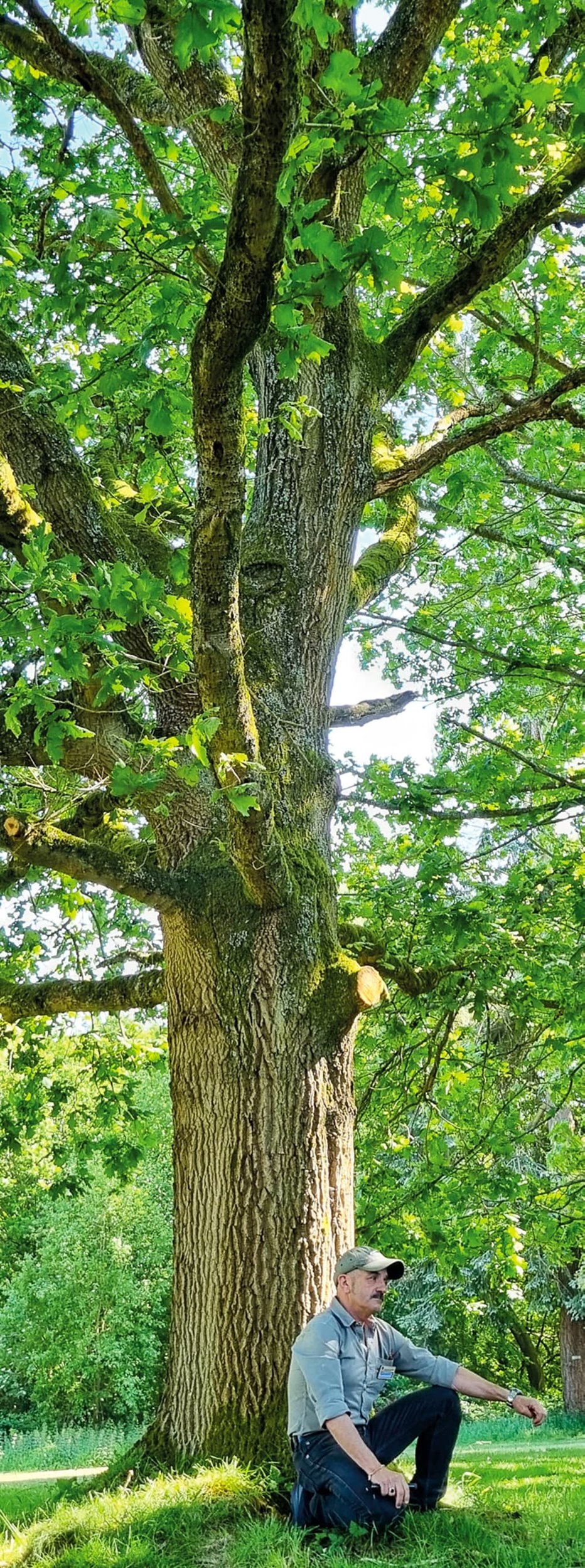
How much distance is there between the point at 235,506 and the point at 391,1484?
350 centimetres

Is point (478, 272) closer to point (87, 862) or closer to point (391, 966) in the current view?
point (87, 862)

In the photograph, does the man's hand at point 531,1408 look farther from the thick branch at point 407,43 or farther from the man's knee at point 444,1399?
the thick branch at point 407,43

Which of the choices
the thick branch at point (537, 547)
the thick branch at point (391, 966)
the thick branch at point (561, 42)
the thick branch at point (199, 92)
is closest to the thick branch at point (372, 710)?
the thick branch at point (391, 966)

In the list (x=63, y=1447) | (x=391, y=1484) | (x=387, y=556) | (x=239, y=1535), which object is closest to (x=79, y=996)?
(x=239, y=1535)

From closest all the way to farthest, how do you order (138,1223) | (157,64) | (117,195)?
(117,195), (157,64), (138,1223)

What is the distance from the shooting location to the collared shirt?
434 centimetres

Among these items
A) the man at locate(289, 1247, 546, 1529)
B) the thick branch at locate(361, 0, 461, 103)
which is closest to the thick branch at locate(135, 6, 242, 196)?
the thick branch at locate(361, 0, 461, 103)

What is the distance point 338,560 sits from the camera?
6.53 m

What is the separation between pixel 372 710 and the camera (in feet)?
23.9

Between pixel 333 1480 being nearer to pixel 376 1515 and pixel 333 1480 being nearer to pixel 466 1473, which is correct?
pixel 376 1515

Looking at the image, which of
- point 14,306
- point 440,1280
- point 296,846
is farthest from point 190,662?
point 440,1280

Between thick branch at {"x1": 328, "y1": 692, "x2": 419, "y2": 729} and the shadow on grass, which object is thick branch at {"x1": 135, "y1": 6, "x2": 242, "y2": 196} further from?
the shadow on grass

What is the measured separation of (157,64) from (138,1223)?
90.2 ft

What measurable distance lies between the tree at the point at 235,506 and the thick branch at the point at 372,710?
62cm
